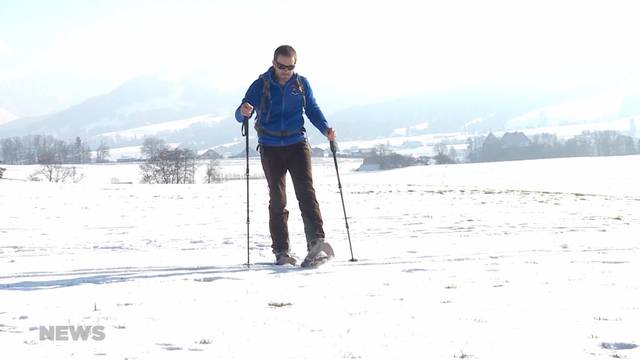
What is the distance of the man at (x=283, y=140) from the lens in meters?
8.35

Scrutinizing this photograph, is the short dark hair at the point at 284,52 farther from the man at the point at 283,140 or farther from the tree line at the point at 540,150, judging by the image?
the tree line at the point at 540,150

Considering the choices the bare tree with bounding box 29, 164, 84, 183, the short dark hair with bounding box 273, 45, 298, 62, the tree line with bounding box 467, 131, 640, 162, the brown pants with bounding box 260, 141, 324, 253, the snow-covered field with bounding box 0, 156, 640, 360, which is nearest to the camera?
the snow-covered field with bounding box 0, 156, 640, 360

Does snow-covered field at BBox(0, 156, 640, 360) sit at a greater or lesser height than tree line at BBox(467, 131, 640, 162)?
lesser

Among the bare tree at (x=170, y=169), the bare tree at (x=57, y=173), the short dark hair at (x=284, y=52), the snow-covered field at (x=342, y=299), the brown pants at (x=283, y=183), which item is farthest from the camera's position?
the bare tree at (x=57, y=173)

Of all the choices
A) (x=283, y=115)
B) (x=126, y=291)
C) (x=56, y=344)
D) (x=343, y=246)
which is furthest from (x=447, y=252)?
(x=56, y=344)

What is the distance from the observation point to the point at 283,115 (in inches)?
333

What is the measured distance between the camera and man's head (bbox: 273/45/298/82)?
808 cm

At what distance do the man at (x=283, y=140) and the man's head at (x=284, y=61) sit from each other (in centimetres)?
1

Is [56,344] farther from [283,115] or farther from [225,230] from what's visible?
[225,230]

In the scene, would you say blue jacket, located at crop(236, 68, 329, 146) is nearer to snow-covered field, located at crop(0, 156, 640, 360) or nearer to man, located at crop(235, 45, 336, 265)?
man, located at crop(235, 45, 336, 265)

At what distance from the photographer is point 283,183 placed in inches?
345

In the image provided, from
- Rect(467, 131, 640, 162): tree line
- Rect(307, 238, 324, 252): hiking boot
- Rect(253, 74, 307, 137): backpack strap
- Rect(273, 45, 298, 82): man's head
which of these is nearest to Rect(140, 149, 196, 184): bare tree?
Rect(253, 74, 307, 137): backpack strap

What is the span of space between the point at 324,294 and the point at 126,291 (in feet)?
6.92

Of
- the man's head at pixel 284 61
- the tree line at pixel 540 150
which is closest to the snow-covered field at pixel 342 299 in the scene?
the man's head at pixel 284 61
